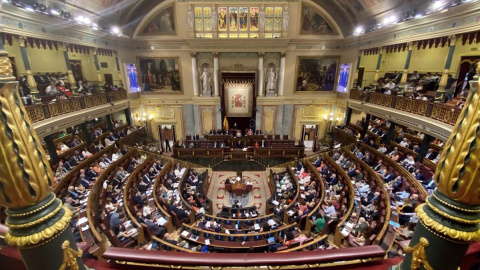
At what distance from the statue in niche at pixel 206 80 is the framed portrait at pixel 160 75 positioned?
6.52ft

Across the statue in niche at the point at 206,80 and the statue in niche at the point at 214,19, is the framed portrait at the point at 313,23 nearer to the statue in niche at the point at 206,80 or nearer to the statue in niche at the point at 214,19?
the statue in niche at the point at 214,19

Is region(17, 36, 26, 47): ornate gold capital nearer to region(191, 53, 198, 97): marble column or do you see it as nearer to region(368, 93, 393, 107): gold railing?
region(191, 53, 198, 97): marble column

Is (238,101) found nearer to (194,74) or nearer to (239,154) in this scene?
(194,74)

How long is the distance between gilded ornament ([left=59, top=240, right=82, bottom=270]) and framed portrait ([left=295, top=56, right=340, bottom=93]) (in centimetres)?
1843

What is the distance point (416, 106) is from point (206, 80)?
14.0m

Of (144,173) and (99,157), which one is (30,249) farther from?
(99,157)

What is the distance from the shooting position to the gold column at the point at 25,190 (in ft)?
4.32

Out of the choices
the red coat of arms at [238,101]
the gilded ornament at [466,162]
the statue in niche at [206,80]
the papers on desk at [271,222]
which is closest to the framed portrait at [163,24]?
the statue in niche at [206,80]

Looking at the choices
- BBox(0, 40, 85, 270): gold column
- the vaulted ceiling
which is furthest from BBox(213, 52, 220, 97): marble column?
BBox(0, 40, 85, 270): gold column

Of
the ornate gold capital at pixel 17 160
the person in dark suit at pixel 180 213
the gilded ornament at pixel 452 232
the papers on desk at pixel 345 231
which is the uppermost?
the ornate gold capital at pixel 17 160

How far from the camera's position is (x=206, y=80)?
58.9 feet

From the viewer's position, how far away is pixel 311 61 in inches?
699

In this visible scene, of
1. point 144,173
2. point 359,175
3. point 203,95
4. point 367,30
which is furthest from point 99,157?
point 367,30

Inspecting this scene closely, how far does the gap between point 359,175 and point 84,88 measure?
56.8 ft
